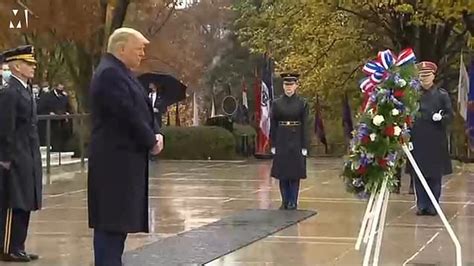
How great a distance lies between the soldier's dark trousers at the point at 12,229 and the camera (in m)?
9.98

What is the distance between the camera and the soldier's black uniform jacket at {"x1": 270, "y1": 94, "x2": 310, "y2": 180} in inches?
562

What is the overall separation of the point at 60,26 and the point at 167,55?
12440 mm

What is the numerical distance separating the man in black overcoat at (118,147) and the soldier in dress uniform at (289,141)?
669 centimetres

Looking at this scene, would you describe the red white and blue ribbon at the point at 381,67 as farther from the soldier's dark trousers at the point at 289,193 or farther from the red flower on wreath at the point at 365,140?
the soldier's dark trousers at the point at 289,193

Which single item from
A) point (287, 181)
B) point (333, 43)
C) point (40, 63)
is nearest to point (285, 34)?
point (333, 43)

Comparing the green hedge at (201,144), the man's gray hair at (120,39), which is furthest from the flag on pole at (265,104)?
the man's gray hair at (120,39)

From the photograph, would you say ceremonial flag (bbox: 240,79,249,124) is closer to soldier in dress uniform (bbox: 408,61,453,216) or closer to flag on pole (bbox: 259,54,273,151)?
flag on pole (bbox: 259,54,273,151)

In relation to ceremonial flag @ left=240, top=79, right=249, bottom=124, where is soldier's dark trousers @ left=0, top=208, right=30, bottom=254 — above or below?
below

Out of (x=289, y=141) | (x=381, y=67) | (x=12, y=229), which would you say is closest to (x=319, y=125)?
(x=289, y=141)

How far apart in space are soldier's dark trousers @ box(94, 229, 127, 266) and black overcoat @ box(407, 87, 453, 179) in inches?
273

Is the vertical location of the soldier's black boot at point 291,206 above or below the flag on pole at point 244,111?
below

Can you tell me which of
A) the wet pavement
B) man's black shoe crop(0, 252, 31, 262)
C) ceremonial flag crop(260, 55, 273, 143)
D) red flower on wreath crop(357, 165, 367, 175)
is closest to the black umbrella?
the wet pavement

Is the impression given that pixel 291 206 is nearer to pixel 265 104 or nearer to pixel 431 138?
pixel 431 138

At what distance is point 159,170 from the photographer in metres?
23.8
